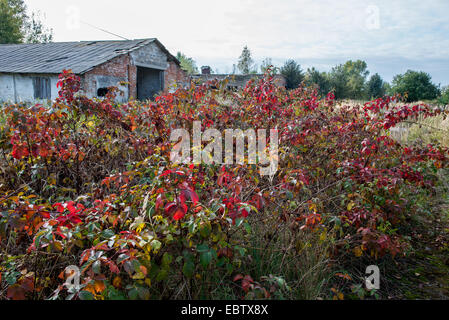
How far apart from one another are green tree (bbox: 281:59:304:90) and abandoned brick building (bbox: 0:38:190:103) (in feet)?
40.1

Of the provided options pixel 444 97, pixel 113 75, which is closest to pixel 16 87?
pixel 113 75

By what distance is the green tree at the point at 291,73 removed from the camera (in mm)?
29678

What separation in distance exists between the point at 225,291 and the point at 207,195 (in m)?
0.78

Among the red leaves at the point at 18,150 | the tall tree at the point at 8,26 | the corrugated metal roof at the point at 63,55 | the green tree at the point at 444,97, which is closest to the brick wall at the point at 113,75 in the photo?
the corrugated metal roof at the point at 63,55

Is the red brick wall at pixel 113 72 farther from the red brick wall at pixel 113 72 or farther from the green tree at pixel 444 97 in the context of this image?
the green tree at pixel 444 97

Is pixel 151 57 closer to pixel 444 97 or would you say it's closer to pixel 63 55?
pixel 63 55

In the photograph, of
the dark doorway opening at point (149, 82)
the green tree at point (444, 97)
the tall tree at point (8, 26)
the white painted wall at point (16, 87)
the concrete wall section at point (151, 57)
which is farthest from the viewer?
the tall tree at point (8, 26)

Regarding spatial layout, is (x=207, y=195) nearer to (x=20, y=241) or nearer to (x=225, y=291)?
(x=225, y=291)

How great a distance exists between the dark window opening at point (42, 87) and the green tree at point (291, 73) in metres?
20.3

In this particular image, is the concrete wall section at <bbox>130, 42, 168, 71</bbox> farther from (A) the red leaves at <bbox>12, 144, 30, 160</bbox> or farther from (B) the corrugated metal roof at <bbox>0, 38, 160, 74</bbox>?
(A) the red leaves at <bbox>12, 144, 30, 160</bbox>

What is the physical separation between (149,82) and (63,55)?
5107 millimetres

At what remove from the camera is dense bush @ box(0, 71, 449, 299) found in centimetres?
186
